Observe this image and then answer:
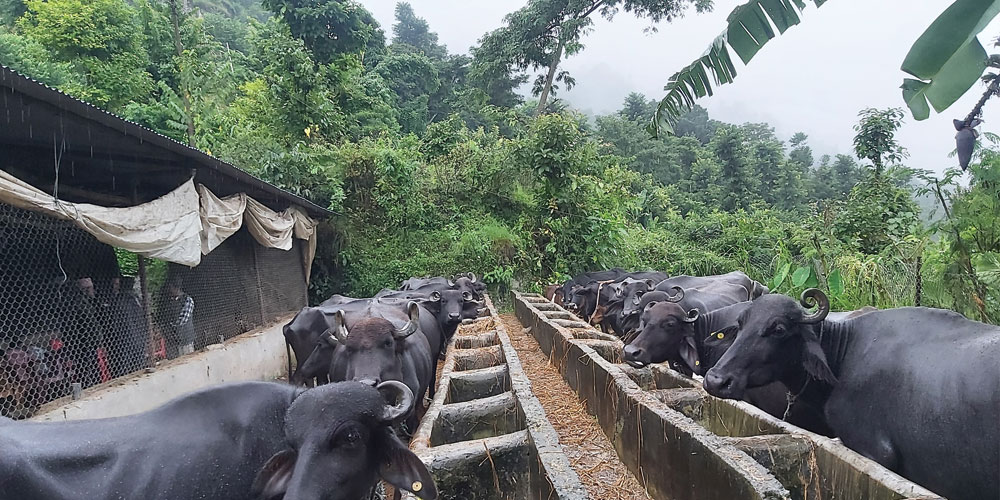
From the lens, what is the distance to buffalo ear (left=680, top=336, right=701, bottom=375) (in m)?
5.77

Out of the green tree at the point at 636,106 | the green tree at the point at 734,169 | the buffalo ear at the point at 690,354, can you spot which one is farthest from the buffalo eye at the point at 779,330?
the green tree at the point at 636,106

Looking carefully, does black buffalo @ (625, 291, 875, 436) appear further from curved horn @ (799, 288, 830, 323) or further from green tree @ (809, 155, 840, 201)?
green tree @ (809, 155, 840, 201)

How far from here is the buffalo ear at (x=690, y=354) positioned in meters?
5.77

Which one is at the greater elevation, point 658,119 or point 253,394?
point 658,119

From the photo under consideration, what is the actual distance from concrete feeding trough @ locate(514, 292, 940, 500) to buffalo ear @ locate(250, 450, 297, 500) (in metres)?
2.24

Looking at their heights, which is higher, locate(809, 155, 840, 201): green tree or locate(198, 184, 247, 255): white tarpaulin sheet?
locate(809, 155, 840, 201): green tree

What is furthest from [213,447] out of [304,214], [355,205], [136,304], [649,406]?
[355,205]

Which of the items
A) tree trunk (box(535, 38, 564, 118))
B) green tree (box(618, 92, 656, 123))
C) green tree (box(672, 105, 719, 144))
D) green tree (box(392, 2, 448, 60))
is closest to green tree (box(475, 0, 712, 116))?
tree trunk (box(535, 38, 564, 118))

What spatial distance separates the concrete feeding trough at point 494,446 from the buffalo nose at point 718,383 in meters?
1.28

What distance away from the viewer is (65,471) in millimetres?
2225

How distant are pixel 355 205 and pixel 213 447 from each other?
1297 centimetres

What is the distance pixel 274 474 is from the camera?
2.48 m

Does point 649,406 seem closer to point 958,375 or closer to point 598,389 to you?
point 598,389

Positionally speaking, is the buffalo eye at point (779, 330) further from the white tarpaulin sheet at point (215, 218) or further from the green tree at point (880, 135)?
the green tree at point (880, 135)
